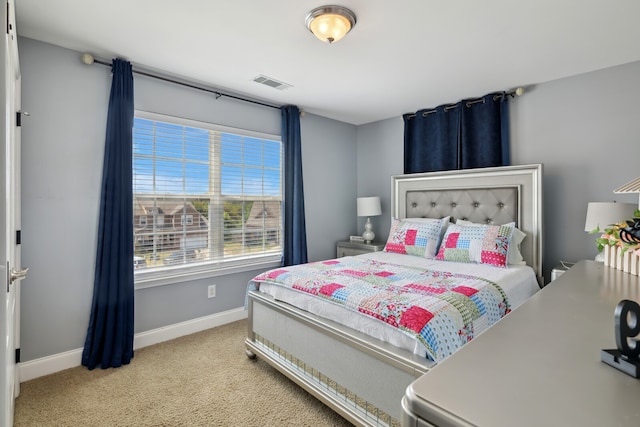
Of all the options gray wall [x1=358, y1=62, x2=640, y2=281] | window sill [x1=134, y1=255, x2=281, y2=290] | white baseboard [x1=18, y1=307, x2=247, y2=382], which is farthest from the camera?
window sill [x1=134, y1=255, x2=281, y2=290]

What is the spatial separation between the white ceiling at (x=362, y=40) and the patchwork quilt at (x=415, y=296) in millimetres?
1694

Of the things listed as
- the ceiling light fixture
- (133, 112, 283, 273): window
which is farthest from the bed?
the ceiling light fixture

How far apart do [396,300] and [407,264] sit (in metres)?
1.11

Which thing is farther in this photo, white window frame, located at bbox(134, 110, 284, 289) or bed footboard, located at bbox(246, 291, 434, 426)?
white window frame, located at bbox(134, 110, 284, 289)

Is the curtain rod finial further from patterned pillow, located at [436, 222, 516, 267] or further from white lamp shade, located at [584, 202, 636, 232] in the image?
white lamp shade, located at [584, 202, 636, 232]

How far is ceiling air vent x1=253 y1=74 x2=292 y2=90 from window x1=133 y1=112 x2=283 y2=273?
590 millimetres

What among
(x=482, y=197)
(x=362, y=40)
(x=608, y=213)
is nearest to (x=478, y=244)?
(x=482, y=197)

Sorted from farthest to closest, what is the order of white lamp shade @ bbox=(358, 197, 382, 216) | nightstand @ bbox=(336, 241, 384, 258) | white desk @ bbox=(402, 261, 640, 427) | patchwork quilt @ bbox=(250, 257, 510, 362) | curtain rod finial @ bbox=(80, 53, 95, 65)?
white lamp shade @ bbox=(358, 197, 382, 216)
nightstand @ bbox=(336, 241, 384, 258)
curtain rod finial @ bbox=(80, 53, 95, 65)
patchwork quilt @ bbox=(250, 257, 510, 362)
white desk @ bbox=(402, 261, 640, 427)

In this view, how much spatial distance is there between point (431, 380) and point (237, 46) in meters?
2.53

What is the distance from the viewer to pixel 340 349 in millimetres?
1786

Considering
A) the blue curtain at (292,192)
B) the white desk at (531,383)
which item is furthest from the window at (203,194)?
the white desk at (531,383)

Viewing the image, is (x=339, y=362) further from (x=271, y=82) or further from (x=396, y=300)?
(x=271, y=82)

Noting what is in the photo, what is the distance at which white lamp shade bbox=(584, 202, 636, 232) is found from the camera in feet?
7.54

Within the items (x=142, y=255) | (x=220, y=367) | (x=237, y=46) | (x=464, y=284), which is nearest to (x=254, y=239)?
(x=142, y=255)
